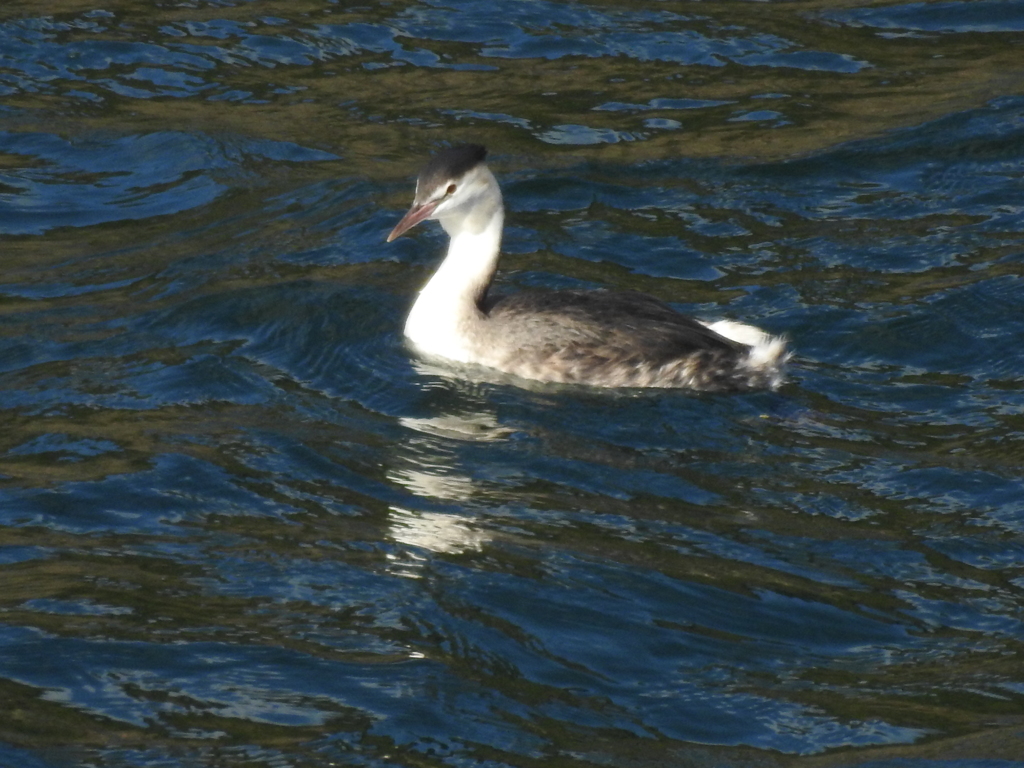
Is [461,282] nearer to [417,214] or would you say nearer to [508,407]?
[417,214]

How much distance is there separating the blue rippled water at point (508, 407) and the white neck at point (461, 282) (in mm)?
228

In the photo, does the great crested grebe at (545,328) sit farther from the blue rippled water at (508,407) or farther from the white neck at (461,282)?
the blue rippled water at (508,407)

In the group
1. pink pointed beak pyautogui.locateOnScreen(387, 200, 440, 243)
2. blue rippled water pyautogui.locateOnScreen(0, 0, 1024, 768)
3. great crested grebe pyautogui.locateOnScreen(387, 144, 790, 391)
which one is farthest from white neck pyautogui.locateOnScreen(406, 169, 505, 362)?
blue rippled water pyautogui.locateOnScreen(0, 0, 1024, 768)

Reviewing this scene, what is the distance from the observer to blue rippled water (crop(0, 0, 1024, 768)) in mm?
5816

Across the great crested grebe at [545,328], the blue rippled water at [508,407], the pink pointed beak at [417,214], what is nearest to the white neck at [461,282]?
the great crested grebe at [545,328]

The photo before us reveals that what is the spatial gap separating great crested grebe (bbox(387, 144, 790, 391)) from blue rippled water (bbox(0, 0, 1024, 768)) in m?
0.19

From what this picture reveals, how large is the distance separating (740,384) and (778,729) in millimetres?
3328

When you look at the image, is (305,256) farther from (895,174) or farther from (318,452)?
(895,174)

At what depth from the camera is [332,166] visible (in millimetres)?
12117

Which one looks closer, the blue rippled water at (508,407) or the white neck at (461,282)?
the blue rippled water at (508,407)

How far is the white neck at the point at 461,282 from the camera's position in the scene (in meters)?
9.04

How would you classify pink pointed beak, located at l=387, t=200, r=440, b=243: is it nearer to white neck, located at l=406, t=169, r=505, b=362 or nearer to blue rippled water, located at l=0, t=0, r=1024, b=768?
white neck, located at l=406, t=169, r=505, b=362

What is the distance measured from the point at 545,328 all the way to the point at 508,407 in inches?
23.2

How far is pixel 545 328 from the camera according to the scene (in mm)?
8875
